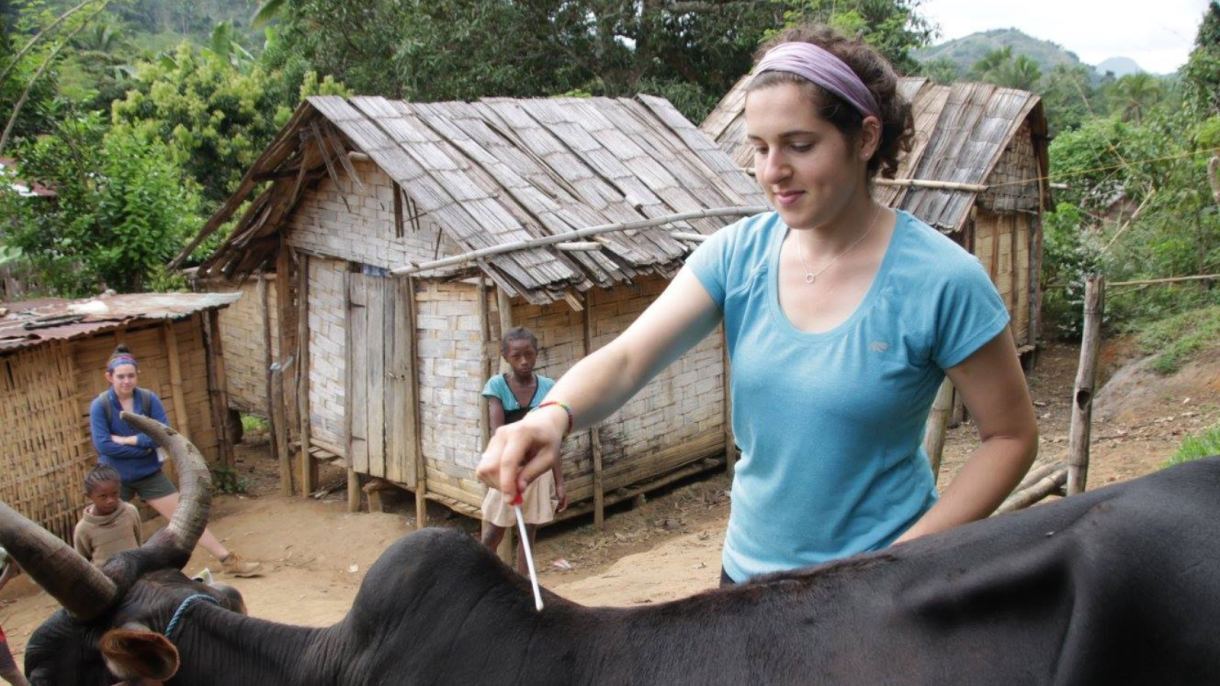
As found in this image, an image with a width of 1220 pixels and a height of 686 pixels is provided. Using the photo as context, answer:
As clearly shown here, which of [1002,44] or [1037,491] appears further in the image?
[1002,44]

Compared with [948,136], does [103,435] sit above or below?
below

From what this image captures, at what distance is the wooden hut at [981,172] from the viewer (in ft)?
36.6

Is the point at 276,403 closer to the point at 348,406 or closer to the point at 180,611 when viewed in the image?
the point at 348,406

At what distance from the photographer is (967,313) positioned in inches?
66.4

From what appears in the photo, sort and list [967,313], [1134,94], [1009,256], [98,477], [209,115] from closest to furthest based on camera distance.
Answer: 1. [967,313]
2. [98,477]
3. [1009,256]
4. [209,115]
5. [1134,94]

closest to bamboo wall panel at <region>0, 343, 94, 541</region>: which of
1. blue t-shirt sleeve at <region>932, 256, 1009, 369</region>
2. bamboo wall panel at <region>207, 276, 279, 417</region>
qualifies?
bamboo wall panel at <region>207, 276, 279, 417</region>

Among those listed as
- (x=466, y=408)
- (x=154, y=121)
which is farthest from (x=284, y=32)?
(x=466, y=408)

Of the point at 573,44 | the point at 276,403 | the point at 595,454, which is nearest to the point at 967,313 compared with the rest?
the point at 595,454

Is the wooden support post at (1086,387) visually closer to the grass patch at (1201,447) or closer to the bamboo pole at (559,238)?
the grass patch at (1201,447)

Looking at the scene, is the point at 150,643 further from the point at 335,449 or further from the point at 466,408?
the point at 335,449

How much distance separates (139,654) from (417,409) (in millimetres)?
6596

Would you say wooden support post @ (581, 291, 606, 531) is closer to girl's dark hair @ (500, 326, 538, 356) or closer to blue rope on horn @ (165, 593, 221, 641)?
girl's dark hair @ (500, 326, 538, 356)

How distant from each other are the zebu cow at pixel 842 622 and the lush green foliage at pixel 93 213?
406 inches

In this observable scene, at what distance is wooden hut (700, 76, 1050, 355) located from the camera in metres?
11.1
